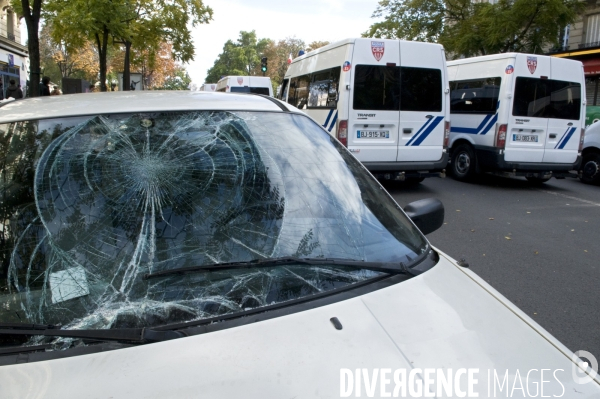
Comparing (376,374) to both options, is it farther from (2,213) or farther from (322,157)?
(2,213)

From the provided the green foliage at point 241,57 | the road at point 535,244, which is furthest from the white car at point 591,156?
the green foliage at point 241,57

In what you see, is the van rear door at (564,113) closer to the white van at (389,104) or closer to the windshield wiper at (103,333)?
the white van at (389,104)

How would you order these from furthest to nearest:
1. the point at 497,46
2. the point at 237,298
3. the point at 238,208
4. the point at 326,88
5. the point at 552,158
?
the point at 497,46, the point at 552,158, the point at 326,88, the point at 238,208, the point at 237,298

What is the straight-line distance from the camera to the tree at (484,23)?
1858 cm

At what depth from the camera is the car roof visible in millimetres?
2172

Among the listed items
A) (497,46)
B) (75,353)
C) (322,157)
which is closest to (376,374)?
(75,353)

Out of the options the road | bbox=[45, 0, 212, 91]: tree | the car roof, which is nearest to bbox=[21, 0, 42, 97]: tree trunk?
bbox=[45, 0, 212, 91]: tree

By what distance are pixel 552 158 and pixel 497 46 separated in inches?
435

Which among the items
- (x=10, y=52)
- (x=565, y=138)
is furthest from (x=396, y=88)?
(x=10, y=52)

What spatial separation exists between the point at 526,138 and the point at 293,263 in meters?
9.94

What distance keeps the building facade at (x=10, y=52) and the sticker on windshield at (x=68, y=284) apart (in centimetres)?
2821

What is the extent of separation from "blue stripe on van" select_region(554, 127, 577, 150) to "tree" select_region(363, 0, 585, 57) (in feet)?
32.2

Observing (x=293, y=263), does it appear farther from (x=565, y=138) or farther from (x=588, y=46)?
(x=588, y=46)

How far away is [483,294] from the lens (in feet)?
6.14
